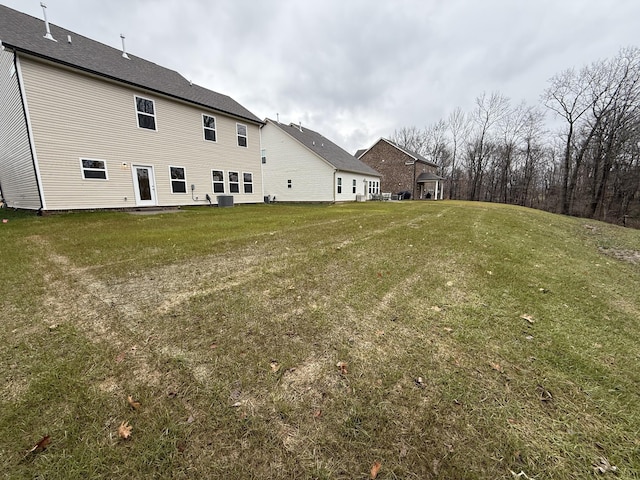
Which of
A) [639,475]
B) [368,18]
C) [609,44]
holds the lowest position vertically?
[639,475]

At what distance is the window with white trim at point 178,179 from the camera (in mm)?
13375

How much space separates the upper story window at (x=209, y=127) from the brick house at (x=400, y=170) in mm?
22357

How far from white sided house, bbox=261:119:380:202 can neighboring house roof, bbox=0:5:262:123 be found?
245 inches

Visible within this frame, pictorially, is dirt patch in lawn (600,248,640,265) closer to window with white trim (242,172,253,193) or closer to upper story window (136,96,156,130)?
window with white trim (242,172,253,193)

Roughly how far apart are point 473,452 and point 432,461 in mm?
258

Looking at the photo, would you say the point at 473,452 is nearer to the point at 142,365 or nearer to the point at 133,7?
the point at 142,365

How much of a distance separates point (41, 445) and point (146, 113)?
1457 cm

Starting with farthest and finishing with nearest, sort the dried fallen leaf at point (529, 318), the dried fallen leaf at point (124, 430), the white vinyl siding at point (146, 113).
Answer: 1. the white vinyl siding at point (146, 113)
2. the dried fallen leaf at point (529, 318)
3. the dried fallen leaf at point (124, 430)

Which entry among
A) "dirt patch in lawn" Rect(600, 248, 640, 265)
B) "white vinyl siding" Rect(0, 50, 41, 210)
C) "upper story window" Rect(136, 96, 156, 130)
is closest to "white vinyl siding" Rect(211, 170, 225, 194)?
"upper story window" Rect(136, 96, 156, 130)

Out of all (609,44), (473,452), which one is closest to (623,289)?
(473,452)

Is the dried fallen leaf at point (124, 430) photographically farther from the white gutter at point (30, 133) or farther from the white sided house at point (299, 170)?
the white sided house at point (299, 170)

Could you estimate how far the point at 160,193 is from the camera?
12906 mm

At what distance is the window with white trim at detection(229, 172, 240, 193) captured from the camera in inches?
644

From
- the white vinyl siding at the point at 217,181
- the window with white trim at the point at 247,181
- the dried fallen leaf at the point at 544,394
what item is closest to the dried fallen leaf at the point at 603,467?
the dried fallen leaf at the point at 544,394
